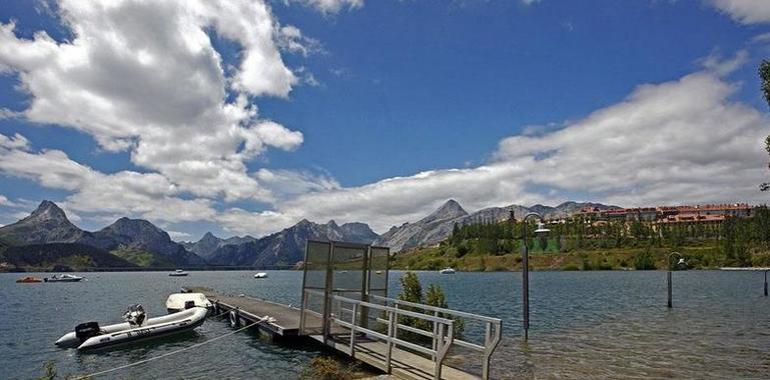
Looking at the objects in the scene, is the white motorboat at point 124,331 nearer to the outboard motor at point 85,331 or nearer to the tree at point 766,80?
the outboard motor at point 85,331

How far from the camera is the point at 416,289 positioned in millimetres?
27406

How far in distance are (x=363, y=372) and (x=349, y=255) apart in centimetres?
558

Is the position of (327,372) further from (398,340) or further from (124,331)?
(124,331)

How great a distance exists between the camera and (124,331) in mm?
27078

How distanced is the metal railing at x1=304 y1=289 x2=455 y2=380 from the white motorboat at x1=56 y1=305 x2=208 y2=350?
12670mm

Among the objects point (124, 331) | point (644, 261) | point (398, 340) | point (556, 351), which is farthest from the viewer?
point (644, 261)

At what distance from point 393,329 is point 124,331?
60.0ft

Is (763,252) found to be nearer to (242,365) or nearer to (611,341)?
(611,341)

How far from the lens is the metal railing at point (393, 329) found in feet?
43.4

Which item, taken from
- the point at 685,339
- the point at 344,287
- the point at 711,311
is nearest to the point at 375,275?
the point at 344,287

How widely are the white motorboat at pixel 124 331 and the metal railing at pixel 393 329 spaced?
12.7 meters

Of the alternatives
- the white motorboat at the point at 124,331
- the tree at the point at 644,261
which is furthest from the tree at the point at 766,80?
the tree at the point at 644,261

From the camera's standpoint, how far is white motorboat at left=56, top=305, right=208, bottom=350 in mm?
26125

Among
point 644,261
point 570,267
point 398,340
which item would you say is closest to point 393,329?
point 398,340
